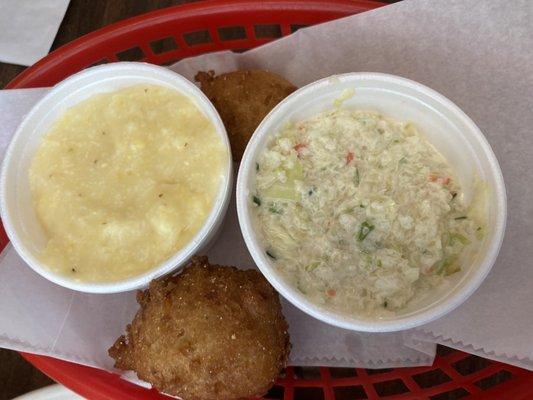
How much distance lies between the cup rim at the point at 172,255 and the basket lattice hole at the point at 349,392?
64 cm

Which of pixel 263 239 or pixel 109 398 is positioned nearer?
pixel 263 239

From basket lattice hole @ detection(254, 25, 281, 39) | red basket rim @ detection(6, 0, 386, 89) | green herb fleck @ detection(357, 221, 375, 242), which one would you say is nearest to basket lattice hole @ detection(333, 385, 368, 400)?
green herb fleck @ detection(357, 221, 375, 242)

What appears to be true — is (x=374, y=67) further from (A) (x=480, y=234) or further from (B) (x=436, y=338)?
(B) (x=436, y=338)

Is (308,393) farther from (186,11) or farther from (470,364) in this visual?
(186,11)

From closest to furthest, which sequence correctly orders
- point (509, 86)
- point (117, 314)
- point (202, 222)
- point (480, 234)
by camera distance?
point (480, 234)
point (202, 222)
point (509, 86)
point (117, 314)

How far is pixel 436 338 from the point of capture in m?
1.52

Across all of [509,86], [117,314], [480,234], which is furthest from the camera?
[117,314]

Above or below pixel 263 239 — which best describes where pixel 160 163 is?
above

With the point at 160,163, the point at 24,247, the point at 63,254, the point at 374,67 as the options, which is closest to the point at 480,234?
the point at 374,67

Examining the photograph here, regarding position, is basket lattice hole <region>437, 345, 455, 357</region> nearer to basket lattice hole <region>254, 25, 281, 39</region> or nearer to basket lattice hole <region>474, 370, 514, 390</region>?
basket lattice hole <region>474, 370, 514, 390</region>

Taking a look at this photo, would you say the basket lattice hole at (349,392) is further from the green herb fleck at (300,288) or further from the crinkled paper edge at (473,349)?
the green herb fleck at (300,288)

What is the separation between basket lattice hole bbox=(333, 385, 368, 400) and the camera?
1.67m

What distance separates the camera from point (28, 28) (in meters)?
2.20

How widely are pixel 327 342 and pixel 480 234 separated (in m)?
0.57
